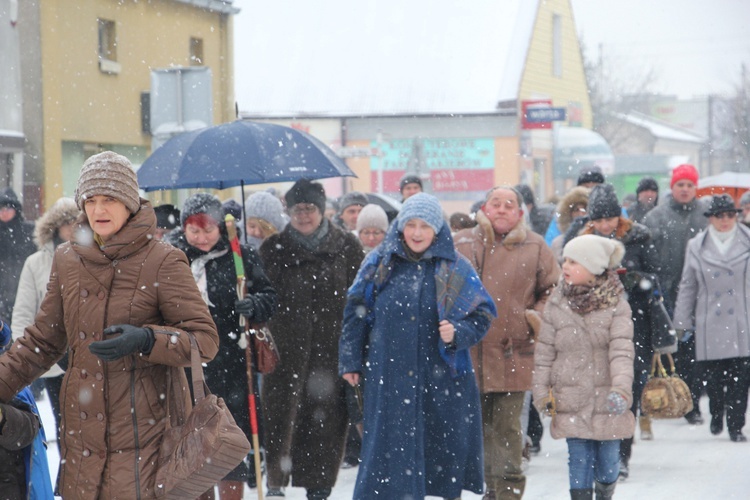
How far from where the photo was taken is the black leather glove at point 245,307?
6.64 m

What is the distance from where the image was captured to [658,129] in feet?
243

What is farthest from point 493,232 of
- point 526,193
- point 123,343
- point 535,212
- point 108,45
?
point 108,45

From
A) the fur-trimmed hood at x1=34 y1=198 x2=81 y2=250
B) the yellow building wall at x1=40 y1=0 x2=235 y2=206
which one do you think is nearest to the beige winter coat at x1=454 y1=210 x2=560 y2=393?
the fur-trimmed hood at x1=34 y1=198 x2=81 y2=250

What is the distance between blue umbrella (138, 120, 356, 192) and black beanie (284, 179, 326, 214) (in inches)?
4.8

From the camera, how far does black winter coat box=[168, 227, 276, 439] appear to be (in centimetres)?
686

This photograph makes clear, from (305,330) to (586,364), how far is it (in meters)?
2.00

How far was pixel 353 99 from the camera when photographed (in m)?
36.6

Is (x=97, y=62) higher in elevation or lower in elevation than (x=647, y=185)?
higher

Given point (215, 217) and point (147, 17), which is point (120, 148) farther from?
point (215, 217)

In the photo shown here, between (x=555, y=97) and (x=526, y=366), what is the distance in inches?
1410

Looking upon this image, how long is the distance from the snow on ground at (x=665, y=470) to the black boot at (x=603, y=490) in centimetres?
102

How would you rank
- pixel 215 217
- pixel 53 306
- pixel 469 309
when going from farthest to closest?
pixel 215 217 < pixel 469 309 < pixel 53 306

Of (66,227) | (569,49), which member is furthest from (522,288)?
(569,49)

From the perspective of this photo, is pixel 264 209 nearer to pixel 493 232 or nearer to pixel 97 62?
pixel 493 232
